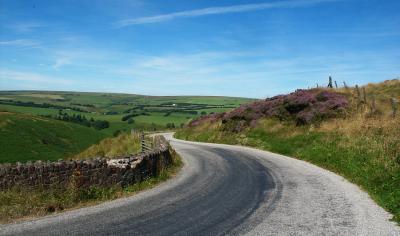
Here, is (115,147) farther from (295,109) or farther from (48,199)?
(48,199)

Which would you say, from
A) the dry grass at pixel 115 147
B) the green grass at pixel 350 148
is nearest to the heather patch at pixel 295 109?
the green grass at pixel 350 148

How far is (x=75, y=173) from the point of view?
14180 mm

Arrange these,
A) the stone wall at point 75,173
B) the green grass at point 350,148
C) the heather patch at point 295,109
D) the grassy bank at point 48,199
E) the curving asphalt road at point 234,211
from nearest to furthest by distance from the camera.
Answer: the curving asphalt road at point 234,211, the grassy bank at point 48,199, the stone wall at point 75,173, the green grass at point 350,148, the heather patch at point 295,109

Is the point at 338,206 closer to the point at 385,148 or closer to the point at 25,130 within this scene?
the point at 385,148

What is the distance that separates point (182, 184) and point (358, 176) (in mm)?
7787

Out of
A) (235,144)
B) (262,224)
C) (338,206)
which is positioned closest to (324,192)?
(338,206)

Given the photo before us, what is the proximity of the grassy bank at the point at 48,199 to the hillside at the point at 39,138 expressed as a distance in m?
86.7

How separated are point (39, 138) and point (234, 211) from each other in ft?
371

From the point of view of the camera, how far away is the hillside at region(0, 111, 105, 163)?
10101 cm

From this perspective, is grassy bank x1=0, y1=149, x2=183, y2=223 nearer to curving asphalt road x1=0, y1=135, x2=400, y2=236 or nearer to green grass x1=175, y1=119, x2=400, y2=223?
curving asphalt road x1=0, y1=135, x2=400, y2=236

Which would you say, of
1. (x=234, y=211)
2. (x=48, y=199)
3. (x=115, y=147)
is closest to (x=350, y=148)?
(x=234, y=211)

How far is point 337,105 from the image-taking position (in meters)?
34.5

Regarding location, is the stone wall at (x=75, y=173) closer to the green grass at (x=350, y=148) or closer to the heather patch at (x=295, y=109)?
the green grass at (x=350, y=148)

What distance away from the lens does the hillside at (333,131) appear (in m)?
16.8
